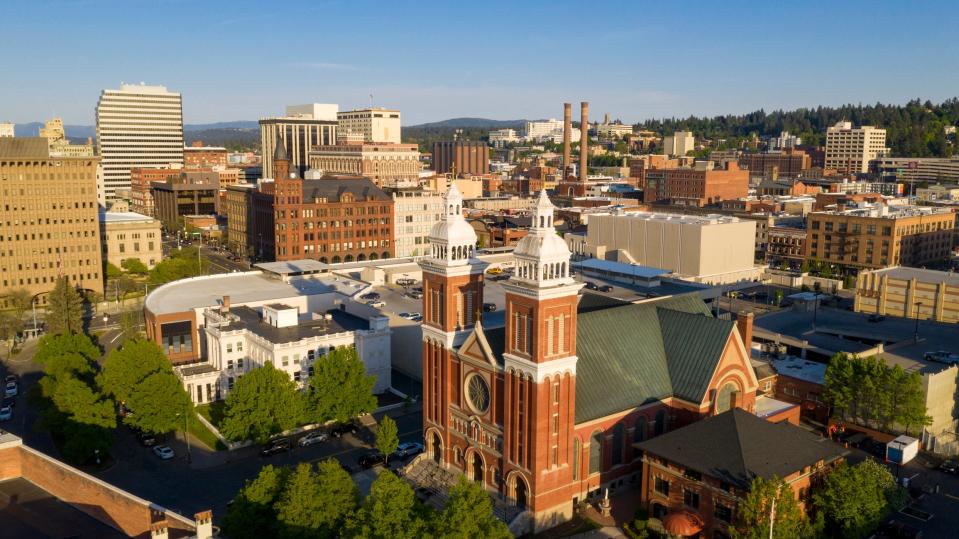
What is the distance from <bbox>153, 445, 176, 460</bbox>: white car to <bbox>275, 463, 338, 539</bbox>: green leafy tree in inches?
1083

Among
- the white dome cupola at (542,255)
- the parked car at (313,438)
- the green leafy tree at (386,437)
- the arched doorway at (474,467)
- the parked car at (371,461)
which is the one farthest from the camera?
the parked car at (313,438)

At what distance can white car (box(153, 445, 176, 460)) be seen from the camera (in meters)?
71.6

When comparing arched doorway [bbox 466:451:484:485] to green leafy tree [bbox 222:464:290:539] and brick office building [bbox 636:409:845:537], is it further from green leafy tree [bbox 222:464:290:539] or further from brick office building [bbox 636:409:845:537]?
green leafy tree [bbox 222:464:290:539]

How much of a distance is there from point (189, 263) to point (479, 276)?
10710cm

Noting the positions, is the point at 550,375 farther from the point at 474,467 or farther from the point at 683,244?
the point at 683,244

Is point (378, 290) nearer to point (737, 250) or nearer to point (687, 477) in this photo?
point (687, 477)

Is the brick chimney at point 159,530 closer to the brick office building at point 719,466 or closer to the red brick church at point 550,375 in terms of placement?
the red brick church at point 550,375

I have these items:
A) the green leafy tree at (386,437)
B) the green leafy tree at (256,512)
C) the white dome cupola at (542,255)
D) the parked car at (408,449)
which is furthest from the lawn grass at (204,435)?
the white dome cupola at (542,255)

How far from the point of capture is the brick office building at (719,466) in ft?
177

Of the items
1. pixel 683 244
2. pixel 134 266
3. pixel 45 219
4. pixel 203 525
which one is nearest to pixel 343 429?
pixel 203 525

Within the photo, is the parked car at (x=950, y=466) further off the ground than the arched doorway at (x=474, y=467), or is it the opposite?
the arched doorway at (x=474, y=467)

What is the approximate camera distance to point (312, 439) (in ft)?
244

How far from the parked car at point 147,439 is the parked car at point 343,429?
16.8 m

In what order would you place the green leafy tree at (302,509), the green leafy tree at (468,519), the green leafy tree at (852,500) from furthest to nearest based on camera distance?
1. the green leafy tree at (852,500)
2. the green leafy tree at (302,509)
3. the green leafy tree at (468,519)
